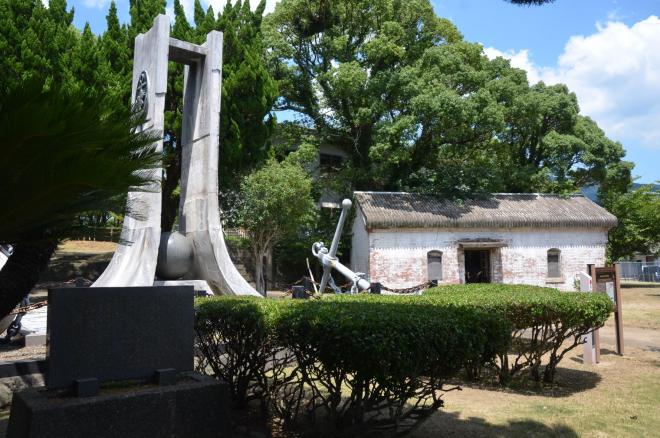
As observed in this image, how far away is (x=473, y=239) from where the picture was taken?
23.1m

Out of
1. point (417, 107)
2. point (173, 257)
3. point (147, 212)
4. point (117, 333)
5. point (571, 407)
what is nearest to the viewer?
point (117, 333)

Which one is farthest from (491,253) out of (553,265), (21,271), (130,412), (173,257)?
(21,271)

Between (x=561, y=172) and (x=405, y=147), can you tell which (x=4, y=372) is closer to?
(x=405, y=147)

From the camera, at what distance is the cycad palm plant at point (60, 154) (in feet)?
8.30

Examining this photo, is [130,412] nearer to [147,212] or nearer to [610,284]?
[147,212]

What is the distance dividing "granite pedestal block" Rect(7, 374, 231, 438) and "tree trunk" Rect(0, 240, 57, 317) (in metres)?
0.69

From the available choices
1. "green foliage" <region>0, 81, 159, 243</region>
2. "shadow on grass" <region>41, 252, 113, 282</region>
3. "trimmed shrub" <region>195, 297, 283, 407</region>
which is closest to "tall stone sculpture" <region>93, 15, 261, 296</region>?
"trimmed shrub" <region>195, 297, 283, 407</region>

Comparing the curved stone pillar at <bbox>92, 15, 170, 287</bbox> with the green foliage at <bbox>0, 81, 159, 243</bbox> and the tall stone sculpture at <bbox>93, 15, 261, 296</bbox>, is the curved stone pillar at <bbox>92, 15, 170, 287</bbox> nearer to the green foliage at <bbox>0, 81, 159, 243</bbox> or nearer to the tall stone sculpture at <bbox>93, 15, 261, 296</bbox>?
the tall stone sculpture at <bbox>93, 15, 261, 296</bbox>

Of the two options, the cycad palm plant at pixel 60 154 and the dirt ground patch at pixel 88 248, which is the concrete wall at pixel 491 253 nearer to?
the dirt ground patch at pixel 88 248

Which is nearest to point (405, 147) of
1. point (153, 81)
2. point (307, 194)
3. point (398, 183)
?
point (398, 183)

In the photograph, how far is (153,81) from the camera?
37.2 feet

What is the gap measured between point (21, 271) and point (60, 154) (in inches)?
54.7

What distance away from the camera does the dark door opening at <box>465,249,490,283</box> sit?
23834 millimetres

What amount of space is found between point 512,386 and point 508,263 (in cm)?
1744
